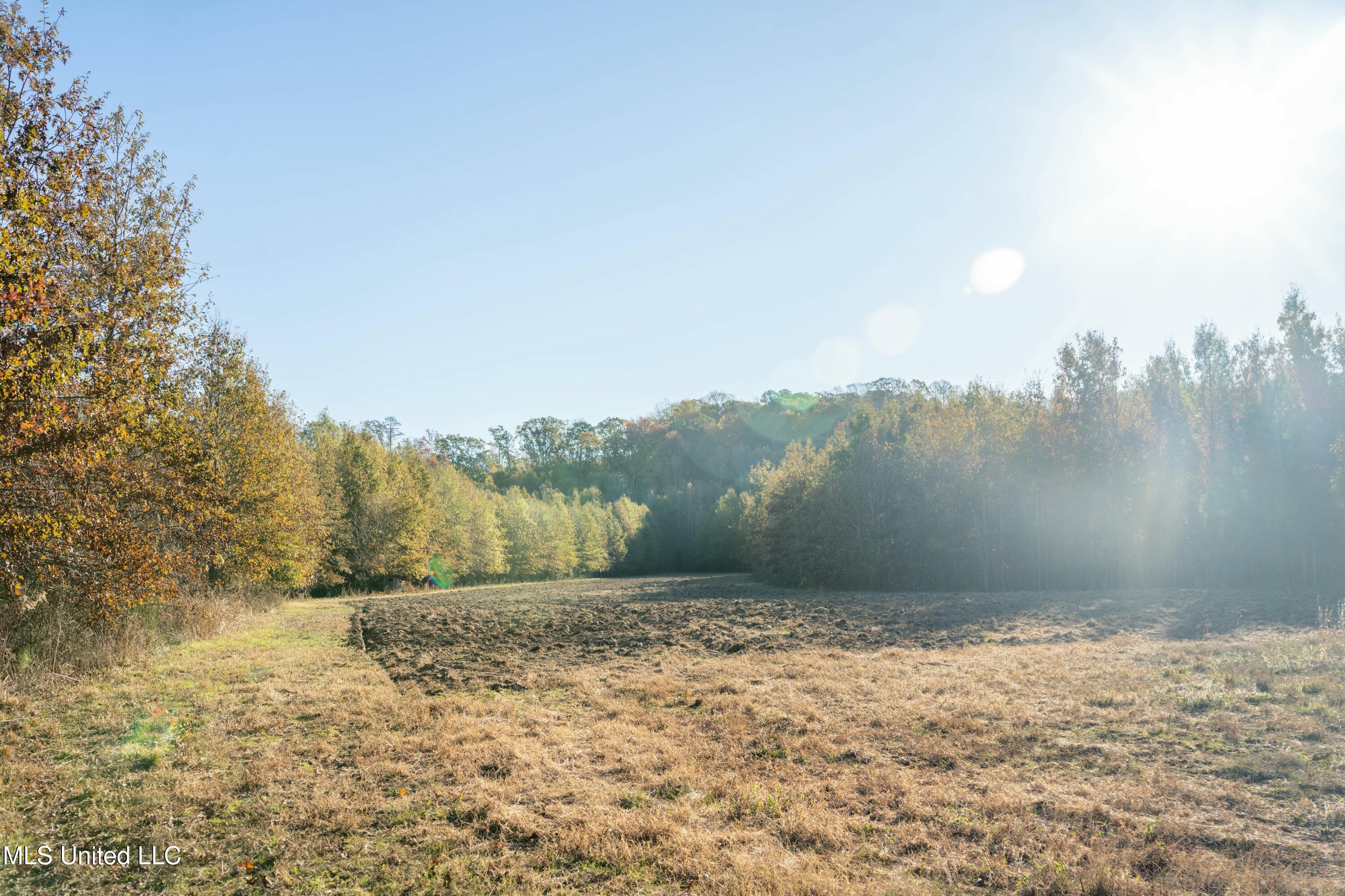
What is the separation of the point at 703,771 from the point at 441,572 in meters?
42.9

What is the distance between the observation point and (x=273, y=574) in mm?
23422

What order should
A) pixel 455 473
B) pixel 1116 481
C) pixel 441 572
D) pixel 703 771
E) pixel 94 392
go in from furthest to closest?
pixel 455 473, pixel 441 572, pixel 1116 481, pixel 94 392, pixel 703 771

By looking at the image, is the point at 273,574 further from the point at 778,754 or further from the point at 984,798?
the point at 984,798

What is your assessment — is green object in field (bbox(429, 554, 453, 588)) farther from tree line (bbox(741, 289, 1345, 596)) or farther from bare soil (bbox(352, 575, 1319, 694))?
tree line (bbox(741, 289, 1345, 596))

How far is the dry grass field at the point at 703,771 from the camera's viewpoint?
175 inches

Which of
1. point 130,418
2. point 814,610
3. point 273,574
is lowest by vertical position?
point 814,610

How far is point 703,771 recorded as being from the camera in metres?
6.38

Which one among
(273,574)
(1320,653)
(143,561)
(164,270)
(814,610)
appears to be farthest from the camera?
(273,574)

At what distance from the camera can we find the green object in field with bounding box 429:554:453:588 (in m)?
Result: 44.7

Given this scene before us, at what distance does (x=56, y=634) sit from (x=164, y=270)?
561 centimetres

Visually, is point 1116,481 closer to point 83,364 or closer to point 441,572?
point 83,364

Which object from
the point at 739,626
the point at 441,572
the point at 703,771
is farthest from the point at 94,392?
the point at 441,572

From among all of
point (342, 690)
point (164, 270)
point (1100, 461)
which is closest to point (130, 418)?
point (164, 270)

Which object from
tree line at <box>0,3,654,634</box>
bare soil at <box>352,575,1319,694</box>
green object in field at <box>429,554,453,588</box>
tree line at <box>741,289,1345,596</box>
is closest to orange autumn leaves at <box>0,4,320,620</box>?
tree line at <box>0,3,654,634</box>
